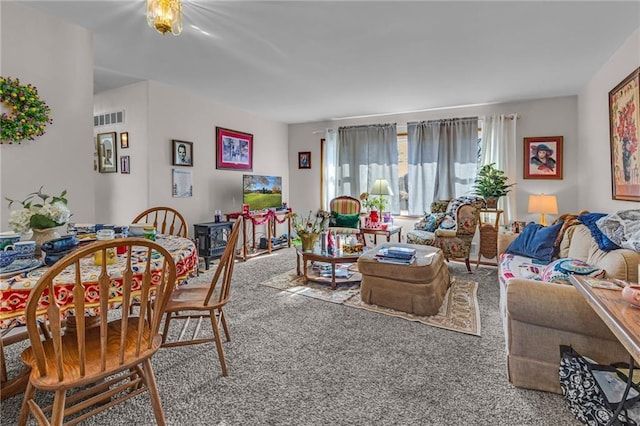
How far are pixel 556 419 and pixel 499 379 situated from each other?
13.7 inches

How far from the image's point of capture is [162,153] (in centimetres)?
427

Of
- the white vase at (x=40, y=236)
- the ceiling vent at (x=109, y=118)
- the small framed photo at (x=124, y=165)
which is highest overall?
the ceiling vent at (x=109, y=118)

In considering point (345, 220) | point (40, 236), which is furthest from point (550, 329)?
point (345, 220)

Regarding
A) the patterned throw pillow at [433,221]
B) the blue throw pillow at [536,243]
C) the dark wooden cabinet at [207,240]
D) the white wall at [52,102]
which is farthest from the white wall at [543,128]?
the white wall at [52,102]

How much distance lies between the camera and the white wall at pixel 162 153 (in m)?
4.14

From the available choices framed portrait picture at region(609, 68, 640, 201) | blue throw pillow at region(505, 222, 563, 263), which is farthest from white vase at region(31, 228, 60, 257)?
framed portrait picture at region(609, 68, 640, 201)

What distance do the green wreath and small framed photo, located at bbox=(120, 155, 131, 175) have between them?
6.08ft

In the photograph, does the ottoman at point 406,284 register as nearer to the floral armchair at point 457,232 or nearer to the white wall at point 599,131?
the floral armchair at point 457,232

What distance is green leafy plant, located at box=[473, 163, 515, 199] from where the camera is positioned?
4.65 metres

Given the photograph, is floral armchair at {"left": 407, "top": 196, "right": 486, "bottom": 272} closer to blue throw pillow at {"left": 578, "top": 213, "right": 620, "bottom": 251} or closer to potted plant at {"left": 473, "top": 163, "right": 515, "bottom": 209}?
potted plant at {"left": 473, "top": 163, "right": 515, "bottom": 209}

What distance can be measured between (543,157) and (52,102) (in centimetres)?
584

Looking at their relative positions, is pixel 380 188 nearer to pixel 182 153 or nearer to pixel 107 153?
pixel 182 153

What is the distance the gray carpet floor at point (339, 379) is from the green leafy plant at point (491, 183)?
7.74ft

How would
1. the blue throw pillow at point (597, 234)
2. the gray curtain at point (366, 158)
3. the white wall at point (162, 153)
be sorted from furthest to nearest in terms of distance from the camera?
the gray curtain at point (366, 158) < the white wall at point (162, 153) < the blue throw pillow at point (597, 234)
